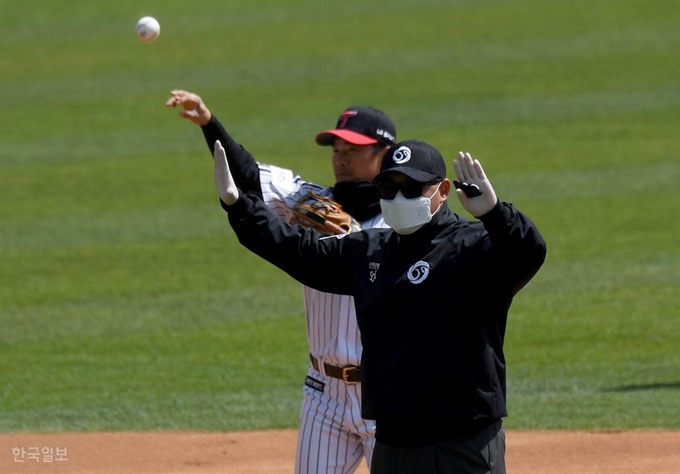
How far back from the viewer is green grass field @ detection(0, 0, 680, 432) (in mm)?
7480

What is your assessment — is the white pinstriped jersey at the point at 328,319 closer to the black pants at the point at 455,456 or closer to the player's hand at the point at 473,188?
the black pants at the point at 455,456

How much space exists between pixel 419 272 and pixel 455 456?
0.55m

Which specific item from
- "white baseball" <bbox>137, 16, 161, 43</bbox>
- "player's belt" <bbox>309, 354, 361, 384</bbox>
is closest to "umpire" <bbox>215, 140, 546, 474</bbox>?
"player's belt" <bbox>309, 354, 361, 384</bbox>

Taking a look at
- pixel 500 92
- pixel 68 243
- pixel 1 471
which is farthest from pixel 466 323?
pixel 500 92

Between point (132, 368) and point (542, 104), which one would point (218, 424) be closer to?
point (132, 368)

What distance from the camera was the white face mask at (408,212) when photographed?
11.5ft

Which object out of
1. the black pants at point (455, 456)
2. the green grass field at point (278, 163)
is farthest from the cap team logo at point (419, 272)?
the green grass field at point (278, 163)

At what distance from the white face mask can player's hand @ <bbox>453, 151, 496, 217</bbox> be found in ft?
0.59

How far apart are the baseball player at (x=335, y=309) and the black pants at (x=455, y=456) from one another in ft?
2.65

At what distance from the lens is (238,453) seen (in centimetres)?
623

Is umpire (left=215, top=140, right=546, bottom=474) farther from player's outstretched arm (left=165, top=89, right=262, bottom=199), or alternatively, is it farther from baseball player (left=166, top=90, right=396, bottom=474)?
player's outstretched arm (left=165, top=89, right=262, bottom=199)

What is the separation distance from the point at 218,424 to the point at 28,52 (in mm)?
13495

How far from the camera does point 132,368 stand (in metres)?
7.83

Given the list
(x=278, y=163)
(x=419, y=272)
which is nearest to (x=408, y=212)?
(x=419, y=272)
